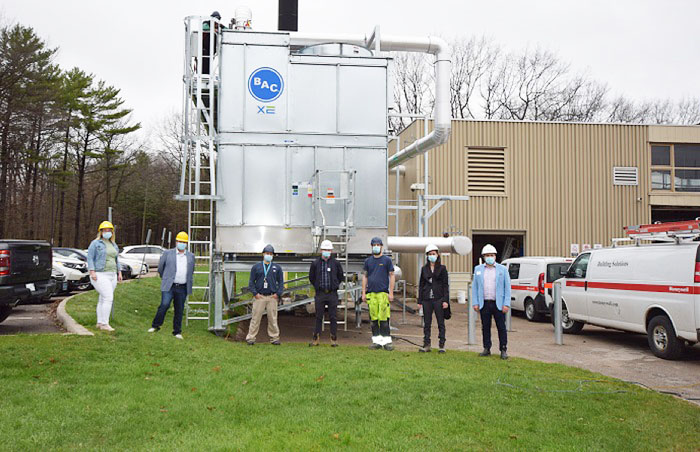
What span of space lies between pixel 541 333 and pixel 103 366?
10993 mm

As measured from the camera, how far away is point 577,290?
1448 cm

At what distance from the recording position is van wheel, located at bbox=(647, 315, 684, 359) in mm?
Answer: 11055

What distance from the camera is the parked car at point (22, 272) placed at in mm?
10383

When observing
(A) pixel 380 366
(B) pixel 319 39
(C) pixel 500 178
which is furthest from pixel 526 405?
(C) pixel 500 178

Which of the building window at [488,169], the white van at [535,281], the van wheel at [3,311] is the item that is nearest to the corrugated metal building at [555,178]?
the building window at [488,169]

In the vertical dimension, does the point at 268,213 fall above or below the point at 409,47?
below

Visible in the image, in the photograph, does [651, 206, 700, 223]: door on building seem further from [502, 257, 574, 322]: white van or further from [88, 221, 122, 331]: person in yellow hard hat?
[88, 221, 122, 331]: person in yellow hard hat

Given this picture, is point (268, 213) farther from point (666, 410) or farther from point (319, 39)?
point (666, 410)

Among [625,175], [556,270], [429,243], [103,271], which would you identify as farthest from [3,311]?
[625,175]

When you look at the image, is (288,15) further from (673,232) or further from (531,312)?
(673,232)

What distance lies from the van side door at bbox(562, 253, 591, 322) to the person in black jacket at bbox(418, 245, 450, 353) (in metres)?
4.39

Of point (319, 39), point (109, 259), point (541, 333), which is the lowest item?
point (541, 333)

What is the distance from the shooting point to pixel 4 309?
11.6 m

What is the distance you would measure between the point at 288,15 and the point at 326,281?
9.75 meters
